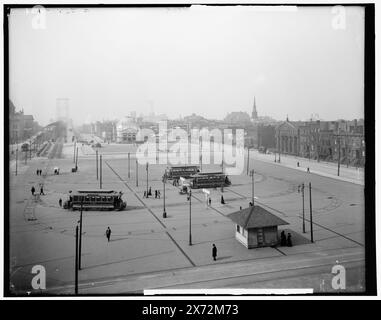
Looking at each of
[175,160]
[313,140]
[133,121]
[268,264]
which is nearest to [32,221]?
A: [268,264]

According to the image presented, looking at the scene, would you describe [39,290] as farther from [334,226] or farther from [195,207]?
[334,226]

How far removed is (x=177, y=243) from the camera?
21266 mm

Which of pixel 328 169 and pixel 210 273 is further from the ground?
pixel 328 169

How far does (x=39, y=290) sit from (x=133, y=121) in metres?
90.0

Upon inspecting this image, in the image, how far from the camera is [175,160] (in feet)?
194

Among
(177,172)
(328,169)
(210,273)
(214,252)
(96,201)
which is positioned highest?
(177,172)

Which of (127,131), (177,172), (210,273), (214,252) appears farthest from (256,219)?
(127,131)

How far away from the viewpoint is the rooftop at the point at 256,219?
20.5m

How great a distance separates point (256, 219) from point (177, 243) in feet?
15.2

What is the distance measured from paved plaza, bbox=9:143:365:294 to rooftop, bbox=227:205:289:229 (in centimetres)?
130

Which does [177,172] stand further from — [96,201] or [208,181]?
[96,201]

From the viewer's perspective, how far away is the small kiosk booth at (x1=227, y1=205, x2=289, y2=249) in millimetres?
20516

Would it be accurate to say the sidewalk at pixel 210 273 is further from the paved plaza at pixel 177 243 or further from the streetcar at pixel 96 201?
the streetcar at pixel 96 201
